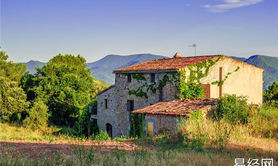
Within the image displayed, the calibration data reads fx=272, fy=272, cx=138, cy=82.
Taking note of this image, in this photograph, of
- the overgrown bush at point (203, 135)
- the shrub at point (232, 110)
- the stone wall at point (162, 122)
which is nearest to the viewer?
the overgrown bush at point (203, 135)

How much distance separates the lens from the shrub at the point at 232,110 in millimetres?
13055

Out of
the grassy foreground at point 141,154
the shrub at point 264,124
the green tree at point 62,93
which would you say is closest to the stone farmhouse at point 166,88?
the shrub at point 264,124

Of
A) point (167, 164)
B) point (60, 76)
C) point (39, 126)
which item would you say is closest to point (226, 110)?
point (167, 164)

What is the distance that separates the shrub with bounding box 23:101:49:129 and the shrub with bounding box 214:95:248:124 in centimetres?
2078

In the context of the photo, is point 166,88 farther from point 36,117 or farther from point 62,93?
point 62,93

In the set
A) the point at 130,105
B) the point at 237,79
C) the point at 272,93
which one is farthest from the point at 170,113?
the point at 272,93

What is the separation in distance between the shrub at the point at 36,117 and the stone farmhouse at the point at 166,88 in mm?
6443

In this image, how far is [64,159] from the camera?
19.5ft

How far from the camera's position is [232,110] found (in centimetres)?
1380

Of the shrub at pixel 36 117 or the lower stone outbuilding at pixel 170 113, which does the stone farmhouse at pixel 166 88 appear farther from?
the shrub at pixel 36 117

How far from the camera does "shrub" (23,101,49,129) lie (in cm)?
2901

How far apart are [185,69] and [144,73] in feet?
12.5

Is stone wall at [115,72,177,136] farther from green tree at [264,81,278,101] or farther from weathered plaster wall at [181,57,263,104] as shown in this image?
green tree at [264,81,278,101]

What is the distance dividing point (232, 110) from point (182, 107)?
170 inches
